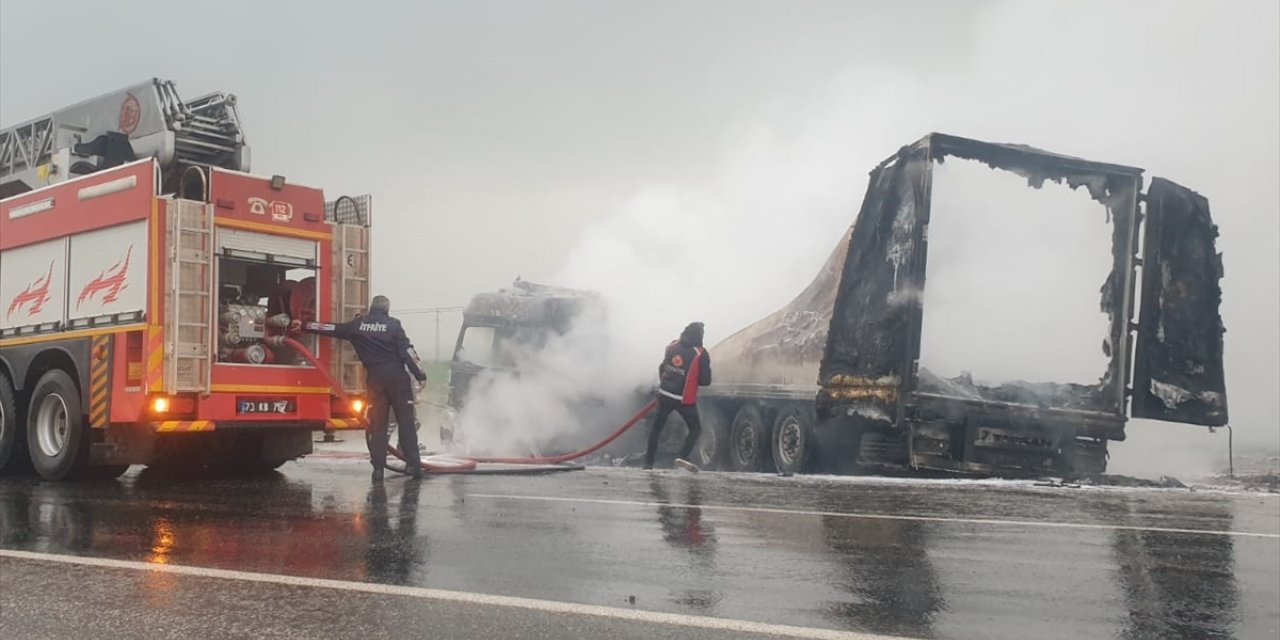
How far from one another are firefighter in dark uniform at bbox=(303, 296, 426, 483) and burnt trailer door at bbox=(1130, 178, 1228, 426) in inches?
286

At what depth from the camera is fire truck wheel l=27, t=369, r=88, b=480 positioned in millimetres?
10133

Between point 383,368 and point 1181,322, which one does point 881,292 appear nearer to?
point 1181,322

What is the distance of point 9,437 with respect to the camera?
10859 millimetres

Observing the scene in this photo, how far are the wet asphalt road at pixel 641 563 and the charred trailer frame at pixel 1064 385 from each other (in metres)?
2.18

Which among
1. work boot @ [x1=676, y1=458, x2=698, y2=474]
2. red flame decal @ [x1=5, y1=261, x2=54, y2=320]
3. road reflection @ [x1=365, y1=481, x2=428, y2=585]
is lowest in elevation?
work boot @ [x1=676, y1=458, x2=698, y2=474]

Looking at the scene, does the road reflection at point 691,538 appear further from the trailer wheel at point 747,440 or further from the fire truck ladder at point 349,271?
the trailer wheel at point 747,440

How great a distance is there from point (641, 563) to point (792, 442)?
7.60 m

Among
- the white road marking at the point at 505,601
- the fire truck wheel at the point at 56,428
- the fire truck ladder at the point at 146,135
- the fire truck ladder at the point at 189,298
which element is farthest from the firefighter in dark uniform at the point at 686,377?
the white road marking at the point at 505,601

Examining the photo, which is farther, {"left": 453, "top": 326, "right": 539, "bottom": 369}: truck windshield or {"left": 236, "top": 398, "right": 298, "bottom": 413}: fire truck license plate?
{"left": 453, "top": 326, "right": 539, "bottom": 369}: truck windshield

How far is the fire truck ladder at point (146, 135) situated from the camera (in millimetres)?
11992

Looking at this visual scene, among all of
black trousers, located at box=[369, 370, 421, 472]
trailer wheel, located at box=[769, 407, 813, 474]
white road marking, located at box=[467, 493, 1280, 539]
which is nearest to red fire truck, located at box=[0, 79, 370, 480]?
black trousers, located at box=[369, 370, 421, 472]

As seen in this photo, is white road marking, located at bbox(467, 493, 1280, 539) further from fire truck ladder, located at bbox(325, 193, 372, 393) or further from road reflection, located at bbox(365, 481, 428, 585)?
fire truck ladder, located at bbox(325, 193, 372, 393)

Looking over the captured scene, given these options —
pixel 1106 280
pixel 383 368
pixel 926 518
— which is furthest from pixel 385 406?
pixel 1106 280

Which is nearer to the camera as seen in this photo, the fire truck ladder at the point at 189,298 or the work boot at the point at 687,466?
the fire truck ladder at the point at 189,298
